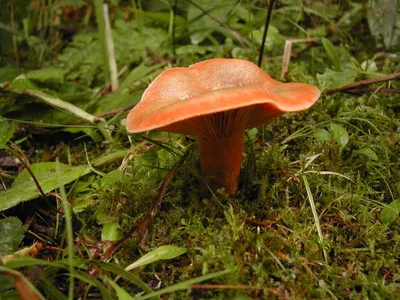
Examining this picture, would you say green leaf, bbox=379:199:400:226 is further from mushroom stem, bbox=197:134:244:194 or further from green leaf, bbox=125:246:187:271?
green leaf, bbox=125:246:187:271

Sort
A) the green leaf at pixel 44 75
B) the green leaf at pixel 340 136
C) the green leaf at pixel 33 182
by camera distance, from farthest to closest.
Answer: the green leaf at pixel 44 75 < the green leaf at pixel 340 136 < the green leaf at pixel 33 182

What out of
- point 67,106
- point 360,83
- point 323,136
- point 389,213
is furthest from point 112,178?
point 360,83

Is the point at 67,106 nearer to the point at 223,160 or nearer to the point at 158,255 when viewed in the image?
the point at 223,160

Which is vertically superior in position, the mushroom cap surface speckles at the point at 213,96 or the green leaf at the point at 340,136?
the mushroom cap surface speckles at the point at 213,96

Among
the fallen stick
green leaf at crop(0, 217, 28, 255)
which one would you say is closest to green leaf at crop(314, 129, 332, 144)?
the fallen stick

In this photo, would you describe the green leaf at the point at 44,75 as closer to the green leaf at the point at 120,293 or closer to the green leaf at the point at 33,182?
the green leaf at the point at 33,182

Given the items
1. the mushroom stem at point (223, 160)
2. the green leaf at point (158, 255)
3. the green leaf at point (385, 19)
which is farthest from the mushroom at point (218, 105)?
the green leaf at point (385, 19)
